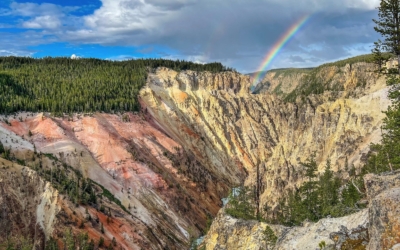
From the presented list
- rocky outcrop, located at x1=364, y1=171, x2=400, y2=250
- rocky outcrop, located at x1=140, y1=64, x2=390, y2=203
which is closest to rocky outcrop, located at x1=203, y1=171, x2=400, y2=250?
rocky outcrop, located at x1=364, y1=171, x2=400, y2=250

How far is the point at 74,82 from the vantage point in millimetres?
91125

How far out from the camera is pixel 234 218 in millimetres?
36656

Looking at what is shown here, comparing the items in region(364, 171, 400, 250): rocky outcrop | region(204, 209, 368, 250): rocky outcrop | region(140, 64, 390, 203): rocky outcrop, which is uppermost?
region(140, 64, 390, 203): rocky outcrop

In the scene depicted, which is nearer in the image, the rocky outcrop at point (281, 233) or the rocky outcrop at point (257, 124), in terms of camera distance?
the rocky outcrop at point (281, 233)

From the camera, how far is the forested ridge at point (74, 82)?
7612 centimetres

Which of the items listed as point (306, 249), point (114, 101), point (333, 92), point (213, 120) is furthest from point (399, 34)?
point (213, 120)

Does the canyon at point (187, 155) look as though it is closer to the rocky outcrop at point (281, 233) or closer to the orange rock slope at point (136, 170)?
the rocky outcrop at point (281, 233)

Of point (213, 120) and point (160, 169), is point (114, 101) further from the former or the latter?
point (213, 120)

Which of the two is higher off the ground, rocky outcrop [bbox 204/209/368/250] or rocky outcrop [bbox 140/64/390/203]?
rocky outcrop [bbox 140/64/390/203]

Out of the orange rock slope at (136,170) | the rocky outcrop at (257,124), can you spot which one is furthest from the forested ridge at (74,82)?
the rocky outcrop at (257,124)

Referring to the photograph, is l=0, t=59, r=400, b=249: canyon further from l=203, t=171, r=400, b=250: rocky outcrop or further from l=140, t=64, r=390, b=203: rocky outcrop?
l=140, t=64, r=390, b=203: rocky outcrop

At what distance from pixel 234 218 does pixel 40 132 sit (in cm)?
4293

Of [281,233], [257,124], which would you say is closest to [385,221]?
[281,233]

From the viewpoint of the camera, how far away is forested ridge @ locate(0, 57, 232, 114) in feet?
250
